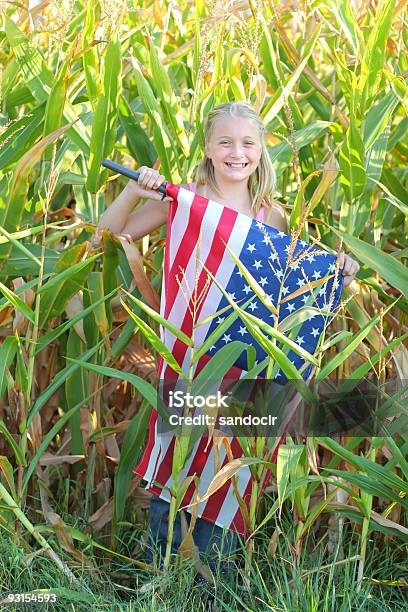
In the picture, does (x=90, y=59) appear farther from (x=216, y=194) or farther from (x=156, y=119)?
(x=216, y=194)

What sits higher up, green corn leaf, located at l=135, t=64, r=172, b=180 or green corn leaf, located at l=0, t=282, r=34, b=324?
green corn leaf, located at l=135, t=64, r=172, b=180

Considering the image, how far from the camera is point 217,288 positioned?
246 cm

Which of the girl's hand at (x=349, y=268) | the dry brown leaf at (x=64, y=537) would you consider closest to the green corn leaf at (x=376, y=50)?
the girl's hand at (x=349, y=268)

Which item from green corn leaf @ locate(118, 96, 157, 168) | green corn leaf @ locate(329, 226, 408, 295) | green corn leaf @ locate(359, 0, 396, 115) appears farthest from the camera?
green corn leaf @ locate(118, 96, 157, 168)

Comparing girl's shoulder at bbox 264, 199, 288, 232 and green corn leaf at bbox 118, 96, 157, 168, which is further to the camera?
green corn leaf at bbox 118, 96, 157, 168

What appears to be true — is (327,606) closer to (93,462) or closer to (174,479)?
(174,479)

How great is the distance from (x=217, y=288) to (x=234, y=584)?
773mm

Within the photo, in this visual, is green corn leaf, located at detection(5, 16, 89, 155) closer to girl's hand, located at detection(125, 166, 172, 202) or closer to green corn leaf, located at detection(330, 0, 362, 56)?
girl's hand, located at detection(125, 166, 172, 202)

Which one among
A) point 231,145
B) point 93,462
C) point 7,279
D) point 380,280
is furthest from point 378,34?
point 93,462

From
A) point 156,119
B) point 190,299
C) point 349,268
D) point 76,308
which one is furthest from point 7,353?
point 349,268

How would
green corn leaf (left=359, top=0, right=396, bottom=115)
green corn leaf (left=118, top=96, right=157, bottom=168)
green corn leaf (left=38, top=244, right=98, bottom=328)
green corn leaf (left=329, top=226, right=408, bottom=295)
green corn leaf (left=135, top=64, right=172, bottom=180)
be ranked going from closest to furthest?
green corn leaf (left=329, top=226, right=408, bottom=295), green corn leaf (left=38, top=244, right=98, bottom=328), green corn leaf (left=359, top=0, right=396, bottom=115), green corn leaf (left=135, top=64, right=172, bottom=180), green corn leaf (left=118, top=96, right=157, bottom=168)

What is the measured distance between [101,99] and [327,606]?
143 centimetres

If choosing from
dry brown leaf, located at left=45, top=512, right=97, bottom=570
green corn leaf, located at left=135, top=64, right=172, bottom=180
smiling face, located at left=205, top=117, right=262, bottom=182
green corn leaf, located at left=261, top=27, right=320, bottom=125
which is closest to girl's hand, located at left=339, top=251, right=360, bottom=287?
smiling face, located at left=205, top=117, right=262, bottom=182

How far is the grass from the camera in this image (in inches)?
89.9
